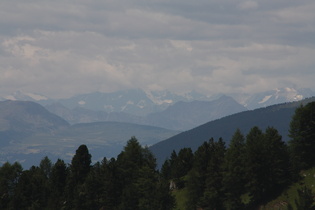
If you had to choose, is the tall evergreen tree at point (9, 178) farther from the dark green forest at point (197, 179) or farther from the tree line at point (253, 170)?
the tree line at point (253, 170)

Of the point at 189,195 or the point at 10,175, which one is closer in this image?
the point at 189,195

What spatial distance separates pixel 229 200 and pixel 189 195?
11.2m

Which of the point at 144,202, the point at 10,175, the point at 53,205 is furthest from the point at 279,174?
the point at 10,175

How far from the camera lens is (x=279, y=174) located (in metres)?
108

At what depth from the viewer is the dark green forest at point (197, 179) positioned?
108 metres

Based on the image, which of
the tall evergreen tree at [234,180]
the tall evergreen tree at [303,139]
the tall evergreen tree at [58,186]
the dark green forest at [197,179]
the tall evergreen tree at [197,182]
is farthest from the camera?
the tall evergreen tree at [58,186]

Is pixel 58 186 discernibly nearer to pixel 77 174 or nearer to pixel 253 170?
pixel 77 174

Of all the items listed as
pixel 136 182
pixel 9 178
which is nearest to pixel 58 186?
pixel 9 178

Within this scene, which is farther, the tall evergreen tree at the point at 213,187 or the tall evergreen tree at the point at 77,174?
the tall evergreen tree at the point at 77,174

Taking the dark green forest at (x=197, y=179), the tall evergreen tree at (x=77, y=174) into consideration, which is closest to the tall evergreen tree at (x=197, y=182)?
the dark green forest at (x=197, y=179)

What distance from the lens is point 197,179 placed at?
11412cm

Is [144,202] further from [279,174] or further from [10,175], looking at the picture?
[10,175]

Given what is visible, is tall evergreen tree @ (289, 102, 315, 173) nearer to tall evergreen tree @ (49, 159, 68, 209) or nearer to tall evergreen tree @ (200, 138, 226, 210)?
tall evergreen tree @ (200, 138, 226, 210)

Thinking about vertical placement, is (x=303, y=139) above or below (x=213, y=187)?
above
